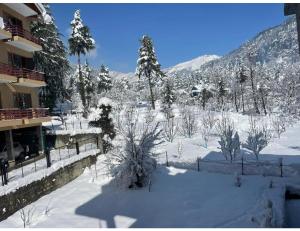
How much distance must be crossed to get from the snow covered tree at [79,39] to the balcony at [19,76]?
1913 cm

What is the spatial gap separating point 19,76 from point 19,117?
2.69 meters

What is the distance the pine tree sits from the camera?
35.9 metres

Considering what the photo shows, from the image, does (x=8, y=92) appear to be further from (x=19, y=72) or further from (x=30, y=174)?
(x=30, y=174)

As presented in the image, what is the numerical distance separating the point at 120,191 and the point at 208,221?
557cm

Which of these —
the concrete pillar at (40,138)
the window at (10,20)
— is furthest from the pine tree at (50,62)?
the concrete pillar at (40,138)

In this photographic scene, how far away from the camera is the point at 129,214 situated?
1523 cm

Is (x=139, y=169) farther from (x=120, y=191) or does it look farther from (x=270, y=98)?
(x=270, y=98)

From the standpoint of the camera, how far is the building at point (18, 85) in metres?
23.0

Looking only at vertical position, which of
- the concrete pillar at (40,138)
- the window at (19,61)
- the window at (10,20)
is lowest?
the concrete pillar at (40,138)

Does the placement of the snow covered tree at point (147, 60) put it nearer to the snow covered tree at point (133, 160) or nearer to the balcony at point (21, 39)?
the balcony at point (21, 39)

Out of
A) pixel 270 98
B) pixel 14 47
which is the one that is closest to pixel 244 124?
pixel 14 47

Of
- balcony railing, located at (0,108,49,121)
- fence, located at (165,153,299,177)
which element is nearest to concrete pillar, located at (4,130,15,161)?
balcony railing, located at (0,108,49,121)

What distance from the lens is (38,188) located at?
17312 mm

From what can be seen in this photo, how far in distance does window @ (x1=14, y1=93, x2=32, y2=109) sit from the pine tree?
9.08m
